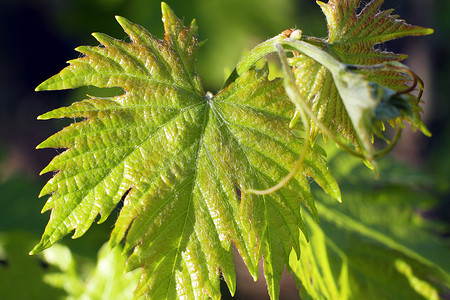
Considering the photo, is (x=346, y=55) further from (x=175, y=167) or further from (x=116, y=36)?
(x=116, y=36)

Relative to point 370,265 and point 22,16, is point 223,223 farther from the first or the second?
point 22,16

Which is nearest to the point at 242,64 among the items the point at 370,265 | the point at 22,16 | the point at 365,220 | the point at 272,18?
the point at 370,265

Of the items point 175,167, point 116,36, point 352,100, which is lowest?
point 352,100

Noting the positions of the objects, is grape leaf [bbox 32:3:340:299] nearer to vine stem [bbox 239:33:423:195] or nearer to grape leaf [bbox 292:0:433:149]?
grape leaf [bbox 292:0:433:149]

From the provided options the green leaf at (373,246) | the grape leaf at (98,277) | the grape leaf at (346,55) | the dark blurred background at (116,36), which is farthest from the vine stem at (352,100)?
the dark blurred background at (116,36)

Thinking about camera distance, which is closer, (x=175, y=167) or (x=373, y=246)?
(x=175, y=167)

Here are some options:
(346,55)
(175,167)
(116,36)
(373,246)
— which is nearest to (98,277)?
(175,167)
